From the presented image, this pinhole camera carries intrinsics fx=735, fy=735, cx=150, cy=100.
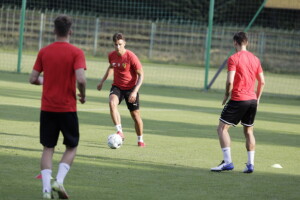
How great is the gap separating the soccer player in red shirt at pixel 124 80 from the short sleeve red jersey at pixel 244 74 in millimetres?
2630

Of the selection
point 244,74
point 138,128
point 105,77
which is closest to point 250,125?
point 244,74

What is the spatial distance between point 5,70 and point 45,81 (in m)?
21.2

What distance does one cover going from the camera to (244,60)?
10.3 m

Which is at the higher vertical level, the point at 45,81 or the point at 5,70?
the point at 45,81

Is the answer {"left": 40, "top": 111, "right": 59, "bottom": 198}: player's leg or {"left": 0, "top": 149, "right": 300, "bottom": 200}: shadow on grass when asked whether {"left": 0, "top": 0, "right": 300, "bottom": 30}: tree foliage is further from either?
{"left": 40, "top": 111, "right": 59, "bottom": 198}: player's leg

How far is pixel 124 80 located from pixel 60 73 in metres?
5.30

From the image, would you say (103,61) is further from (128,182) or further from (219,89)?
(128,182)

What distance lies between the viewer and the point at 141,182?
29.8ft

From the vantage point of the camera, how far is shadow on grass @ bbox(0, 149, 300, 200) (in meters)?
8.27

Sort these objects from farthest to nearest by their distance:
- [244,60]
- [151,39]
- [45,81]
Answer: [151,39], [244,60], [45,81]

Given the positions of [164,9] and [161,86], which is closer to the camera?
[161,86]

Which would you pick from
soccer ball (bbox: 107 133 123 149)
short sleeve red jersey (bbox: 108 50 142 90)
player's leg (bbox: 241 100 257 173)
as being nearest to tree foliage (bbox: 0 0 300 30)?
short sleeve red jersey (bbox: 108 50 142 90)

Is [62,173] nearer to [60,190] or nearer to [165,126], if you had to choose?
[60,190]

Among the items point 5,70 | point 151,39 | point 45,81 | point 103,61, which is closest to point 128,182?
point 45,81
